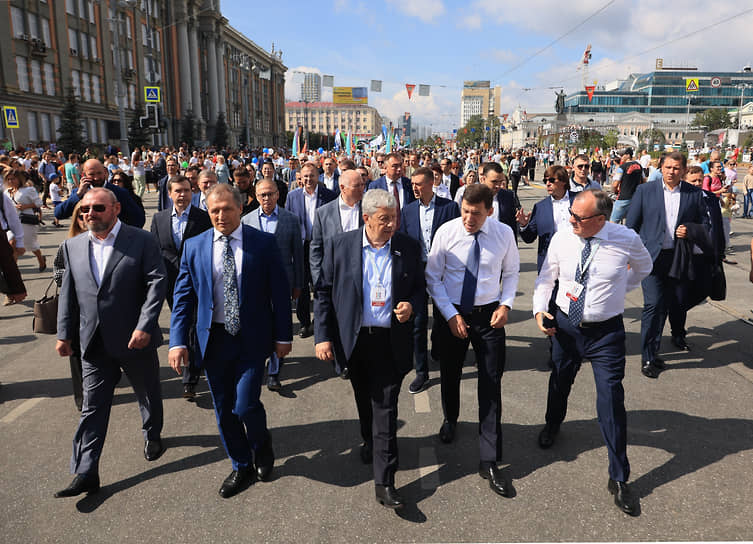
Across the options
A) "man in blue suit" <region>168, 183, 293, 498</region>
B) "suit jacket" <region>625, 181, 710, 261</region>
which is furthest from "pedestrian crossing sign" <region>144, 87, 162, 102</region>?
"man in blue suit" <region>168, 183, 293, 498</region>

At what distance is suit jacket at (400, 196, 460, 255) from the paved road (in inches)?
58.4

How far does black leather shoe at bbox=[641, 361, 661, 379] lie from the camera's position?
214 inches

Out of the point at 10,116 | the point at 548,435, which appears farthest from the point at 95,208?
the point at 10,116

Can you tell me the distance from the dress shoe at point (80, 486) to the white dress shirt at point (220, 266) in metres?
1.30

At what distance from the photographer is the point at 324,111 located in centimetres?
19250

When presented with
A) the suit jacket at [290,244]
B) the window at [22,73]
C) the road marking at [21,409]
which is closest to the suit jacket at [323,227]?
the suit jacket at [290,244]

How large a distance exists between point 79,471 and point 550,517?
2.93 meters

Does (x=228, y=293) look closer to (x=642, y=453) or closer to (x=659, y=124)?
(x=642, y=453)

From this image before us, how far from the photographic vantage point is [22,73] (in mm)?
37719

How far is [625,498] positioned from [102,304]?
11.5 feet

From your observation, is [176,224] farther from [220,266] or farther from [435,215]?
[435,215]

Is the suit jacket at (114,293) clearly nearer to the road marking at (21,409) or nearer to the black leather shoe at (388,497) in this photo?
the road marking at (21,409)

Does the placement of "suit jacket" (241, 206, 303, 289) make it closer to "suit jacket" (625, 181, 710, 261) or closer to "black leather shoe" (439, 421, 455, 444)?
"black leather shoe" (439, 421, 455, 444)

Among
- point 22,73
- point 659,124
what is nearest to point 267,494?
point 22,73
